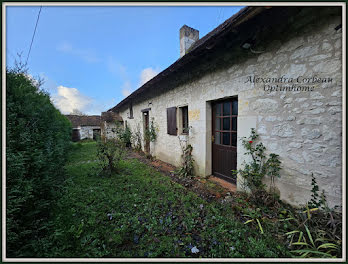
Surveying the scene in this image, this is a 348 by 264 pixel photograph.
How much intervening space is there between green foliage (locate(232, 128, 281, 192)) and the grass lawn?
708mm

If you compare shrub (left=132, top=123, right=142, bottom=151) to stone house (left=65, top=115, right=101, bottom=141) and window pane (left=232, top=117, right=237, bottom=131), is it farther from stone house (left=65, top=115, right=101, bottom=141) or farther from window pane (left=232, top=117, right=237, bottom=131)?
stone house (left=65, top=115, right=101, bottom=141)

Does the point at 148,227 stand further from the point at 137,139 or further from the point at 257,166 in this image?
the point at 137,139

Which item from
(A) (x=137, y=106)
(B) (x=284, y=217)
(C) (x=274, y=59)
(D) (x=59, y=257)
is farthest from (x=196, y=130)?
(A) (x=137, y=106)

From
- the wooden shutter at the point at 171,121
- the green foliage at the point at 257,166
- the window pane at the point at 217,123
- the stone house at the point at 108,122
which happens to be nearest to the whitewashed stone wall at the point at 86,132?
the stone house at the point at 108,122

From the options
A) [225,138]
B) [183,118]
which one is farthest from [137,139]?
[225,138]

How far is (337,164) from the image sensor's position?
5.92 ft

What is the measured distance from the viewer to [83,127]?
1850 cm

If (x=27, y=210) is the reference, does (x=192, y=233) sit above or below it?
below

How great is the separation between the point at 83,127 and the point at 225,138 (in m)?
20.6

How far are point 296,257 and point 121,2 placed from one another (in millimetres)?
3777

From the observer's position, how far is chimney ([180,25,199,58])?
5389 millimetres

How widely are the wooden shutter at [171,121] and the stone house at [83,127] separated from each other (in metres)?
17.0

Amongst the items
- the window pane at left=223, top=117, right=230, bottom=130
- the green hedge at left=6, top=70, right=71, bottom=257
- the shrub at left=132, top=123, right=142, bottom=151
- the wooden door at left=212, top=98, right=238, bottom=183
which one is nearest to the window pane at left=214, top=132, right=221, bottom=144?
the wooden door at left=212, top=98, right=238, bottom=183

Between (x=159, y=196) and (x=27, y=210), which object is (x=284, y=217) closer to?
(x=159, y=196)
